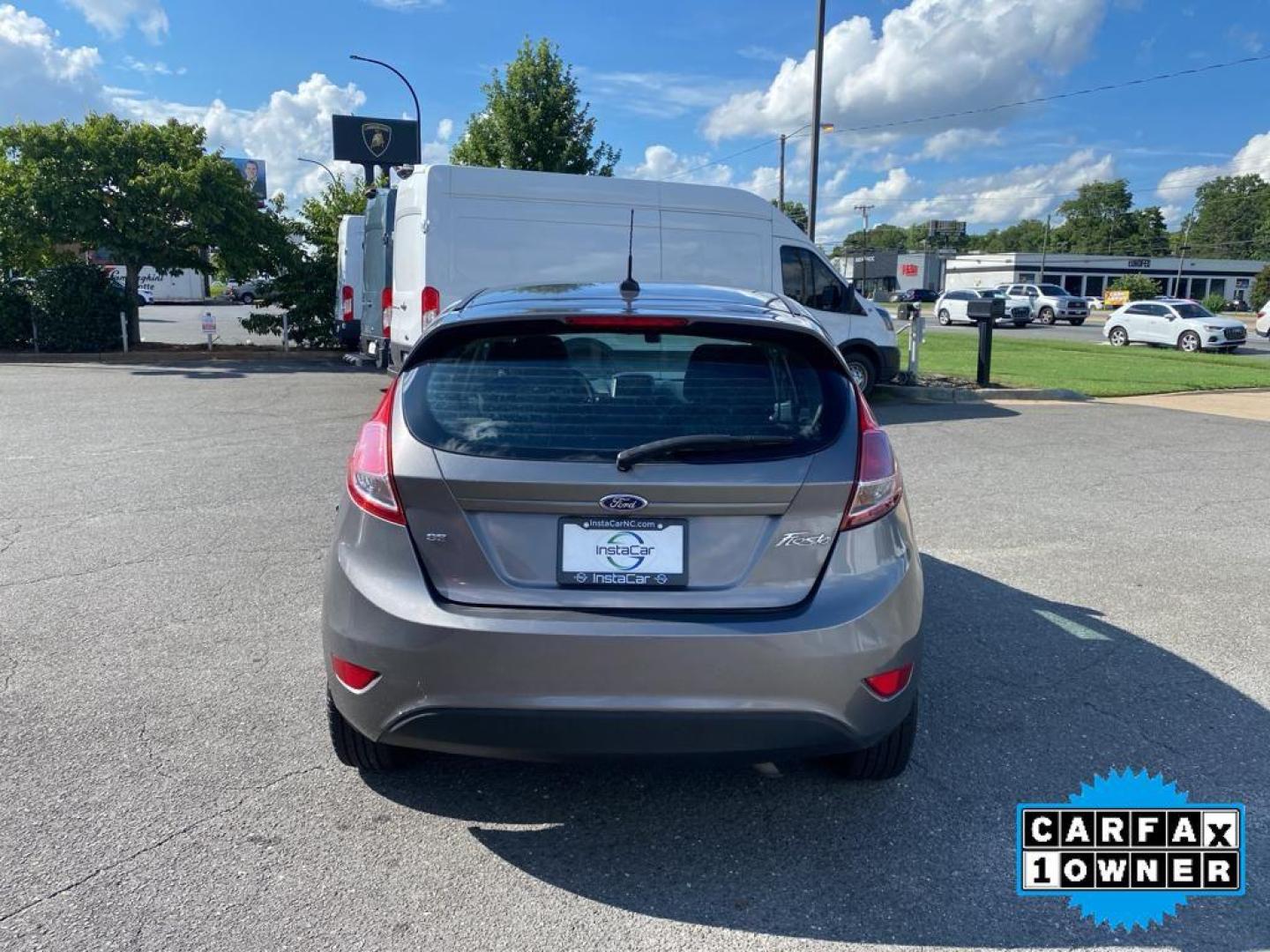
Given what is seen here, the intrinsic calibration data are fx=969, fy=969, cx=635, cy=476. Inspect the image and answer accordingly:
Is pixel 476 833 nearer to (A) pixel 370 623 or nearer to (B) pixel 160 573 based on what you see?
(A) pixel 370 623

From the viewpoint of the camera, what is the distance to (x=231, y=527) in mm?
6449

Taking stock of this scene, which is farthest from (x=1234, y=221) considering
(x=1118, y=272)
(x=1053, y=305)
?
(x=1053, y=305)

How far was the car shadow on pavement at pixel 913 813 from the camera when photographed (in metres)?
2.59

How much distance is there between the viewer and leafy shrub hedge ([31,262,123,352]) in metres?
18.7

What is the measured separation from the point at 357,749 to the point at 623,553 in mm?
1183

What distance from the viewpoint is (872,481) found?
9.30 feet

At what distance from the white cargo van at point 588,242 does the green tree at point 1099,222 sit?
456 feet

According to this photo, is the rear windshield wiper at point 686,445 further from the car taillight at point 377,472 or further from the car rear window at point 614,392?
the car taillight at point 377,472

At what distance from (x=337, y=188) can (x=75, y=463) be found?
49.5 feet

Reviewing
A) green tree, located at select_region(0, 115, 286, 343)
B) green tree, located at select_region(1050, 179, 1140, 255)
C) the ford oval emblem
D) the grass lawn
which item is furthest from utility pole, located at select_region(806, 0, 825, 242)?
green tree, located at select_region(1050, 179, 1140, 255)

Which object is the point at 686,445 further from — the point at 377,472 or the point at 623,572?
the point at 377,472

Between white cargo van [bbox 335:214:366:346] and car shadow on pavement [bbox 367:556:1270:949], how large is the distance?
15.6m

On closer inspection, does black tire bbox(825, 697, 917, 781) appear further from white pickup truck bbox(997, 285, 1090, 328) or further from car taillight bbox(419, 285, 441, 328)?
white pickup truck bbox(997, 285, 1090, 328)

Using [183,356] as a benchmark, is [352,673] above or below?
below
